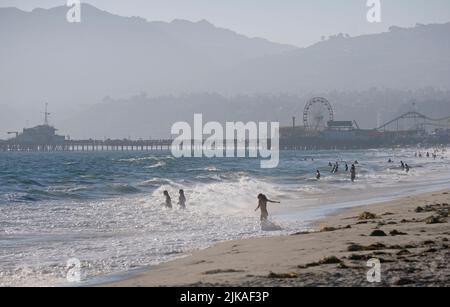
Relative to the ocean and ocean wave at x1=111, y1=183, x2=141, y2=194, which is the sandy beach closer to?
the ocean

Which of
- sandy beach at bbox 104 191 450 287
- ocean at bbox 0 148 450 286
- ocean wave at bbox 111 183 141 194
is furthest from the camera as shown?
ocean wave at bbox 111 183 141 194

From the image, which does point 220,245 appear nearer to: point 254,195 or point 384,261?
point 384,261

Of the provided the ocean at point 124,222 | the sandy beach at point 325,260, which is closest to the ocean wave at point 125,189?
the ocean at point 124,222

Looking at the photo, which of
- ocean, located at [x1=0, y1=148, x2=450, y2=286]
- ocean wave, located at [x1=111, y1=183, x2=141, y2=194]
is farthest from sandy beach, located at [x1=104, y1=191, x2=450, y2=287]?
ocean wave, located at [x1=111, y1=183, x2=141, y2=194]

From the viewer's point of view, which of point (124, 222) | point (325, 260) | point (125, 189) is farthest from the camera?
point (125, 189)

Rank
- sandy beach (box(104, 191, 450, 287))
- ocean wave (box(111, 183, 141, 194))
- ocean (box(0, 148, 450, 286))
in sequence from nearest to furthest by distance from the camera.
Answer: sandy beach (box(104, 191, 450, 287)) → ocean (box(0, 148, 450, 286)) → ocean wave (box(111, 183, 141, 194))

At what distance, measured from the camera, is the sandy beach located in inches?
345

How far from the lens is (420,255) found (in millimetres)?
10312

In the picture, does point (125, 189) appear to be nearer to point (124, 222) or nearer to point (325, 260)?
point (124, 222)

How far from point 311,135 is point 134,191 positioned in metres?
162

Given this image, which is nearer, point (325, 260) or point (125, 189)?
point (325, 260)

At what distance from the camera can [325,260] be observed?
10320 mm

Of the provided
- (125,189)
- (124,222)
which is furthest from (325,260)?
(125,189)
